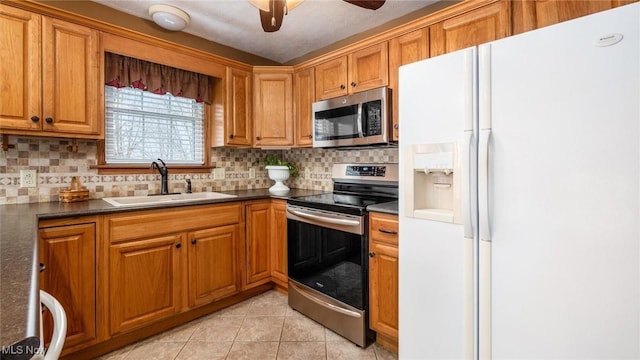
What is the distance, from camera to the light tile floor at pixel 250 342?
1.82 meters

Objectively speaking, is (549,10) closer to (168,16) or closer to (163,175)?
(168,16)

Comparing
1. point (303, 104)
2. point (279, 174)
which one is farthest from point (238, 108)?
point (279, 174)

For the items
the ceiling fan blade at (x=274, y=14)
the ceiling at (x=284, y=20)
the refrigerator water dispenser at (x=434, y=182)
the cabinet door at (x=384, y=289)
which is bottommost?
the cabinet door at (x=384, y=289)

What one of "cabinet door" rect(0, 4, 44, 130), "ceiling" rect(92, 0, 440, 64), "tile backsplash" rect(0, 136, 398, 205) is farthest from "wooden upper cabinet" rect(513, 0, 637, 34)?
"cabinet door" rect(0, 4, 44, 130)

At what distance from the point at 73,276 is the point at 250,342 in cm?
112

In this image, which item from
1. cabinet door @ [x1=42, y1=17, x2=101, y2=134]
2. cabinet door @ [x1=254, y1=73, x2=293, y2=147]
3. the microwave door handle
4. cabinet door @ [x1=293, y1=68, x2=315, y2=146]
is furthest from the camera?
cabinet door @ [x1=254, y1=73, x2=293, y2=147]

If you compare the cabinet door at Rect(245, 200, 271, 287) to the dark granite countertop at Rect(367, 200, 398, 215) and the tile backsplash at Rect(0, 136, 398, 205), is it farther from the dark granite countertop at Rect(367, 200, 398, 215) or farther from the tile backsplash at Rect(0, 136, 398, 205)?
the dark granite countertop at Rect(367, 200, 398, 215)

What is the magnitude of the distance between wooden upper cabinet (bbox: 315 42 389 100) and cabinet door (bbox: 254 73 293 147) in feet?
1.25

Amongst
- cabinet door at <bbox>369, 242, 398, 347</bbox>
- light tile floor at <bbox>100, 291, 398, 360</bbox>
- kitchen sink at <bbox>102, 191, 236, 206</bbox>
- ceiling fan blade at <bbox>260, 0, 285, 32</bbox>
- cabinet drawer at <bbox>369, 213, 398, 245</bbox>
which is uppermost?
ceiling fan blade at <bbox>260, 0, 285, 32</bbox>

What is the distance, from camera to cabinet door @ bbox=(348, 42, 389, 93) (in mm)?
2166

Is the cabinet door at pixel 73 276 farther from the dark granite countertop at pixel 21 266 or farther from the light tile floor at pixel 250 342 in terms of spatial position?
the light tile floor at pixel 250 342

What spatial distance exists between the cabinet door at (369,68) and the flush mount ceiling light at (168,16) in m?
1.36

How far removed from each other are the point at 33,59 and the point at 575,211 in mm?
2883

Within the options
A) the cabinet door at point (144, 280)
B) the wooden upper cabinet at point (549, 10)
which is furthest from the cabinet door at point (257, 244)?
the wooden upper cabinet at point (549, 10)
